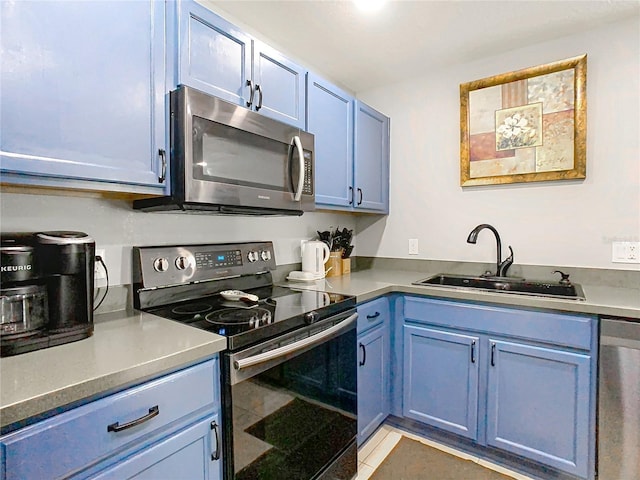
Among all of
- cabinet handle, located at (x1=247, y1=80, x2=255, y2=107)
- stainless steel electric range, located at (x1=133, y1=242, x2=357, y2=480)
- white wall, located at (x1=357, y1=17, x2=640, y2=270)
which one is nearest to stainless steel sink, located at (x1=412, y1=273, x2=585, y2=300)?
white wall, located at (x1=357, y1=17, x2=640, y2=270)

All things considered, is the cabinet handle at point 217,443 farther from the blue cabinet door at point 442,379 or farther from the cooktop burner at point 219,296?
the blue cabinet door at point 442,379

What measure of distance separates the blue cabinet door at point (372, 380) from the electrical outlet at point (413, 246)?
79cm

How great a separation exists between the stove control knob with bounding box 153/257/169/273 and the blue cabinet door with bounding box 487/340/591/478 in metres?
1.59

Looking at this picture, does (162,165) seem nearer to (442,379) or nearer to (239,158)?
(239,158)

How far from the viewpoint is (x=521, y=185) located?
86.6 inches

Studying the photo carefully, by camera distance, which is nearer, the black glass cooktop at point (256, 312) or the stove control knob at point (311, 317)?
the black glass cooktop at point (256, 312)

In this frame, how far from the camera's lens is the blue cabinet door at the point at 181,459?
33.7 inches

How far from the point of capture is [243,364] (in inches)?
42.5

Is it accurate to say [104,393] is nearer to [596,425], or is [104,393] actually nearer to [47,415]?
[47,415]

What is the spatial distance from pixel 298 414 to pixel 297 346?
0.28 metres

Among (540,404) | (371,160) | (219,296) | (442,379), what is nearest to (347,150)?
(371,160)

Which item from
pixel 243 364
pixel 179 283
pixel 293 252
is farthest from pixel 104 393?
pixel 293 252

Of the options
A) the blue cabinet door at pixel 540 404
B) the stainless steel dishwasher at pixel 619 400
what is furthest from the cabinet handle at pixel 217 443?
the stainless steel dishwasher at pixel 619 400

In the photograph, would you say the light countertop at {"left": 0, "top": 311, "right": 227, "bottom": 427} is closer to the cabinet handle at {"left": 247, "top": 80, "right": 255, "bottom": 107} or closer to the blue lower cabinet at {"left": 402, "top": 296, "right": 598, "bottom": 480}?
the cabinet handle at {"left": 247, "top": 80, "right": 255, "bottom": 107}
